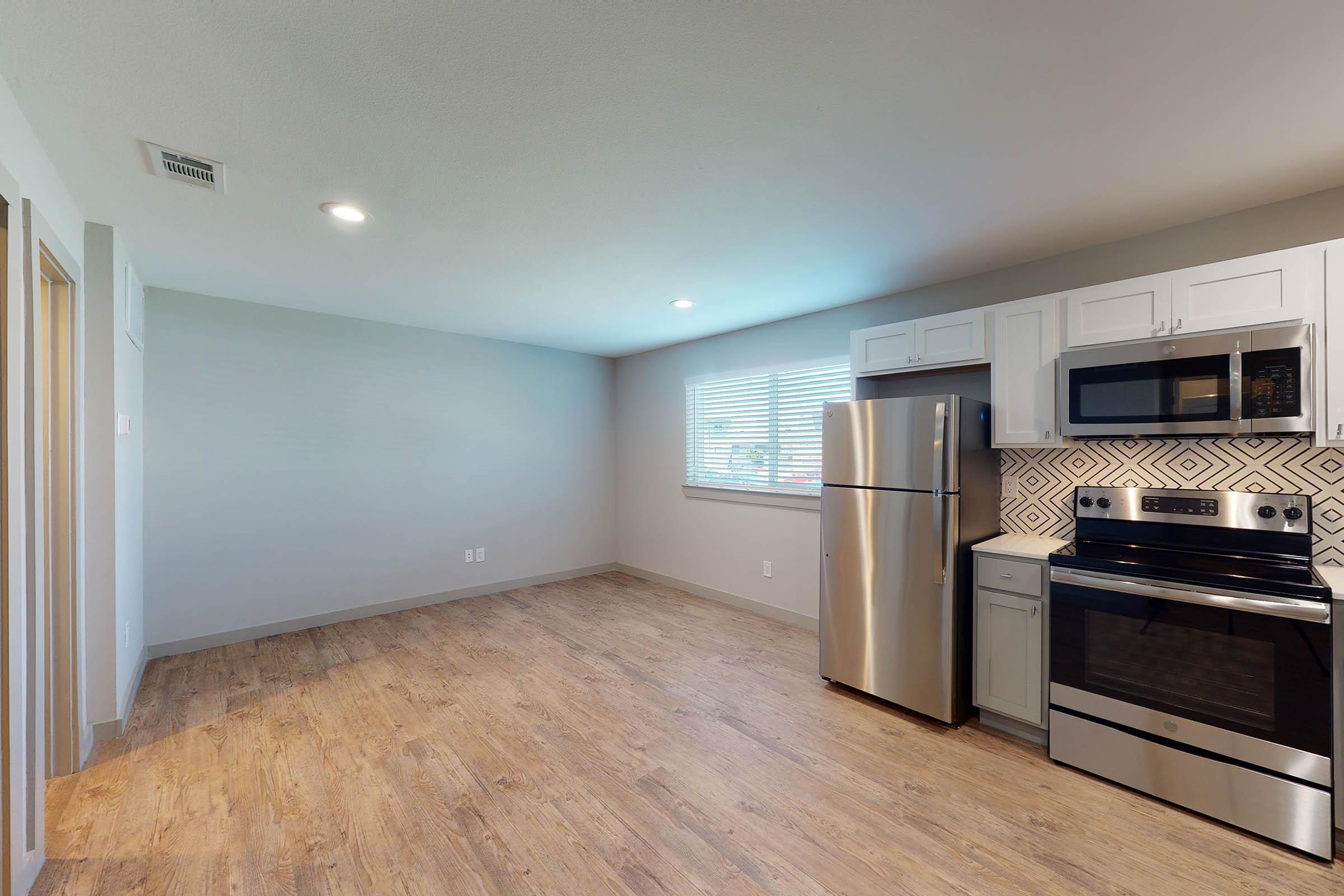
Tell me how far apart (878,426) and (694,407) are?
2567 mm

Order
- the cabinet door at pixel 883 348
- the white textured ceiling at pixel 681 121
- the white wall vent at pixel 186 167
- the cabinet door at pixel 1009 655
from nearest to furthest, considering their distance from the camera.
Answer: the white textured ceiling at pixel 681 121
the white wall vent at pixel 186 167
the cabinet door at pixel 1009 655
the cabinet door at pixel 883 348

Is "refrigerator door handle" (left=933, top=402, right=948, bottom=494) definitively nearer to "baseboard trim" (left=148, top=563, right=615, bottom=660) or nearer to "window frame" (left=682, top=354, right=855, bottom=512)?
"window frame" (left=682, top=354, right=855, bottom=512)

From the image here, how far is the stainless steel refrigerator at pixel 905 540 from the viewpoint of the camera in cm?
280

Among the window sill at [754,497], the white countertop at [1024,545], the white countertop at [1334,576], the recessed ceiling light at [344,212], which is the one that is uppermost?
the recessed ceiling light at [344,212]

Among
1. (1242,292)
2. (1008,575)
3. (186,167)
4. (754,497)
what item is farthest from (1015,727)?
(186,167)

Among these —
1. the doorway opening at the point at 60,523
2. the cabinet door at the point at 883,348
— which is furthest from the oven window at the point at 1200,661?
the doorway opening at the point at 60,523

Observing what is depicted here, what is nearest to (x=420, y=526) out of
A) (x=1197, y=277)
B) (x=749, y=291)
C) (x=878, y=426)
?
(x=749, y=291)

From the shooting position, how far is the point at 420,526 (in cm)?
495

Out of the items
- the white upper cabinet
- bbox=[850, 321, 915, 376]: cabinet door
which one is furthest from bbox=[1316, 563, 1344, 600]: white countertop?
bbox=[850, 321, 915, 376]: cabinet door

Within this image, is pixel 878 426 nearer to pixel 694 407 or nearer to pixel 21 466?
pixel 694 407

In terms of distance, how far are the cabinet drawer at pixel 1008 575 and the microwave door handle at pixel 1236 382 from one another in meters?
1.00

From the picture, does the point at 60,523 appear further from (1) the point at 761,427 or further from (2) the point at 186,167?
(1) the point at 761,427

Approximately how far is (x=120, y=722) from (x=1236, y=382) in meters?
5.45

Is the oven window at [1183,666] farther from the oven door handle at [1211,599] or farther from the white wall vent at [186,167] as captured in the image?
the white wall vent at [186,167]
